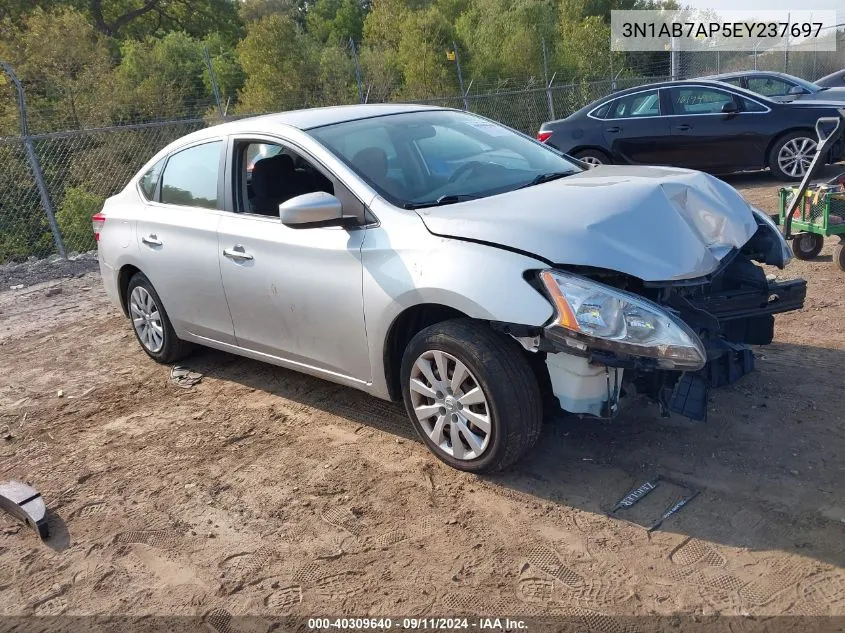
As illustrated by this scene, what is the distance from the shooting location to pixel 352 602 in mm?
2895

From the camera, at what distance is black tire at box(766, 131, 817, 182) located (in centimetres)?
1044

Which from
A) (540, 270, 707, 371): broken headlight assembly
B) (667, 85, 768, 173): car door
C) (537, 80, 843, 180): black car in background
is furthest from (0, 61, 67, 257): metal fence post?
(540, 270, 707, 371): broken headlight assembly

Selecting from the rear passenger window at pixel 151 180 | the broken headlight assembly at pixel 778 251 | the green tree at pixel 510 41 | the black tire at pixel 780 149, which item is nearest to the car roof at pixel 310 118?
the rear passenger window at pixel 151 180

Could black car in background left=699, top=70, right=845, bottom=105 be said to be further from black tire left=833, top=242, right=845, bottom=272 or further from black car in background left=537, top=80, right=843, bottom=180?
black tire left=833, top=242, right=845, bottom=272

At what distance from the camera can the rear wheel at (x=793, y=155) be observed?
1046cm

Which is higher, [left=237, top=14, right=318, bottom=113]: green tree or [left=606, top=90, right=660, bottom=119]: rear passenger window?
[left=237, top=14, right=318, bottom=113]: green tree

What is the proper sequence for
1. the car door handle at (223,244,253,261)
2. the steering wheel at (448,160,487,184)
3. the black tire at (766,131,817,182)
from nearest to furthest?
the steering wheel at (448,160,487,184) < the car door handle at (223,244,253,261) < the black tire at (766,131,817,182)

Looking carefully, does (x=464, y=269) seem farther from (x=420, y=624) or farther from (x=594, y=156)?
(x=594, y=156)

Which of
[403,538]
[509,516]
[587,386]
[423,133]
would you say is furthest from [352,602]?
[423,133]

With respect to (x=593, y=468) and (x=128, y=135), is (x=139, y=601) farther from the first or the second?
(x=128, y=135)

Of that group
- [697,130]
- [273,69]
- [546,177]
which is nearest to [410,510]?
[546,177]

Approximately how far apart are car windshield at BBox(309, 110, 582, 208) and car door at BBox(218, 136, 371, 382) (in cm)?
23

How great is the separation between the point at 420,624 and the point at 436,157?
8.27 ft

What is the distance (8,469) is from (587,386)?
129 inches
